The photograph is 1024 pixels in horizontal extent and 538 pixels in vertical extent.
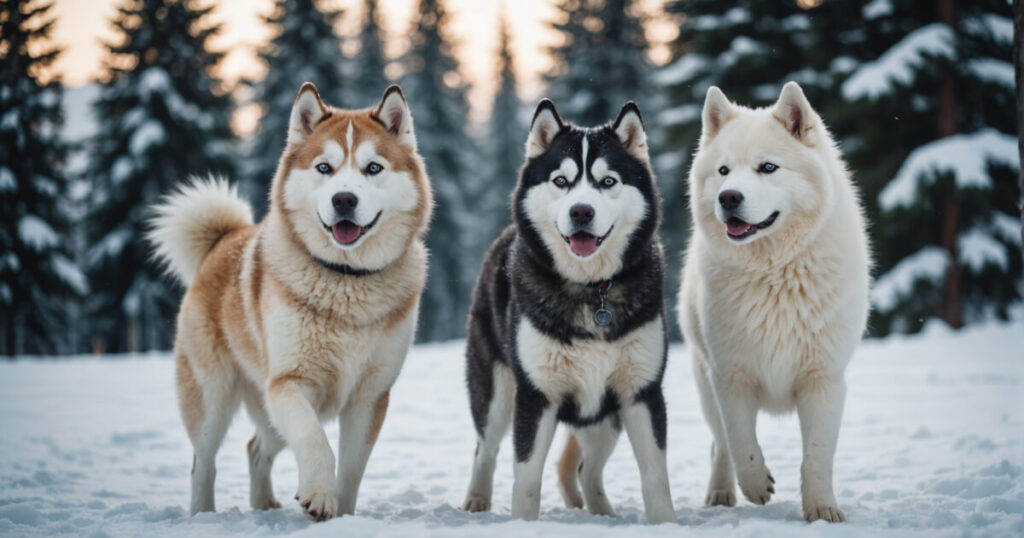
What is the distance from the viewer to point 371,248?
414 centimetres

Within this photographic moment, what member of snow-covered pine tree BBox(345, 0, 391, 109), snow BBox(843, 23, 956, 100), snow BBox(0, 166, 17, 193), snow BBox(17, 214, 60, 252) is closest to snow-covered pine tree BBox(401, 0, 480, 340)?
snow-covered pine tree BBox(345, 0, 391, 109)

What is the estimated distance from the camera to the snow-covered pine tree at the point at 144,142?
19.3 metres

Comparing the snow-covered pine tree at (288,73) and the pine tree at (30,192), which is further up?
the snow-covered pine tree at (288,73)

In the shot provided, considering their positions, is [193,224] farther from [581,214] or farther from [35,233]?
[35,233]

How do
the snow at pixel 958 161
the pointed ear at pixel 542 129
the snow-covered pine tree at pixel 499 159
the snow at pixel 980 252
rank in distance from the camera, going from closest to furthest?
the pointed ear at pixel 542 129
the snow at pixel 958 161
the snow at pixel 980 252
the snow-covered pine tree at pixel 499 159

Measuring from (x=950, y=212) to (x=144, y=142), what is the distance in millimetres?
18014

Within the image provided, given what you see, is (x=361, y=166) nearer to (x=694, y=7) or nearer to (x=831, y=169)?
(x=831, y=169)

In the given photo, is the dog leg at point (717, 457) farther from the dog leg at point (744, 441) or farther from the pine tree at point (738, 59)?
the pine tree at point (738, 59)

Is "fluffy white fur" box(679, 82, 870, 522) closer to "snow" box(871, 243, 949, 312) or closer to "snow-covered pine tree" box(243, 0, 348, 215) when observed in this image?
"snow" box(871, 243, 949, 312)

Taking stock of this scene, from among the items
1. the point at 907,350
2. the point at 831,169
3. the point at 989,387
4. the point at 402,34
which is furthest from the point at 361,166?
the point at 402,34

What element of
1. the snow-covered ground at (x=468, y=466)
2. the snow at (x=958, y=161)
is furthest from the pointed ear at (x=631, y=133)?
the snow at (x=958, y=161)

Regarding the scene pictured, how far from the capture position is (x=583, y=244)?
12.0 ft

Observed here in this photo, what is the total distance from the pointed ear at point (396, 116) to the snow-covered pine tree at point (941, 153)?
10803 millimetres

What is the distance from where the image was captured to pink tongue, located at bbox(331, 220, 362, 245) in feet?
12.8
